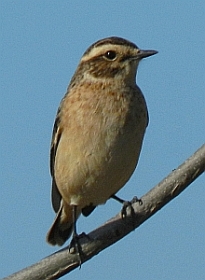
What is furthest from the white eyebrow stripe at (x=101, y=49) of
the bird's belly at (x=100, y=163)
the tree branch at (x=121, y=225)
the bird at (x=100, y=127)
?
the tree branch at (x=121, y=225)

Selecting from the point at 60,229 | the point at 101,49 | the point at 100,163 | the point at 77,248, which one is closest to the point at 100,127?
the point at 100,163

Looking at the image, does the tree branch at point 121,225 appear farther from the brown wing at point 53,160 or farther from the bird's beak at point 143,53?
the bird's beak at point 143,53

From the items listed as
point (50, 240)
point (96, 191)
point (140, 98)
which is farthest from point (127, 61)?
point (50, 240)

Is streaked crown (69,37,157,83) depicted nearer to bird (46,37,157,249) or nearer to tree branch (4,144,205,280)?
bird (46,37,157,249)

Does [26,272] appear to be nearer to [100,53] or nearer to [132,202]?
[132,202]

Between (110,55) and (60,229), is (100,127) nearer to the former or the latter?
(110,55)

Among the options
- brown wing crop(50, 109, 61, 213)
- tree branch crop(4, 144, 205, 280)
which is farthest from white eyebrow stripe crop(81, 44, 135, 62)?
tree branch crop(4, 144, 205, 280)
